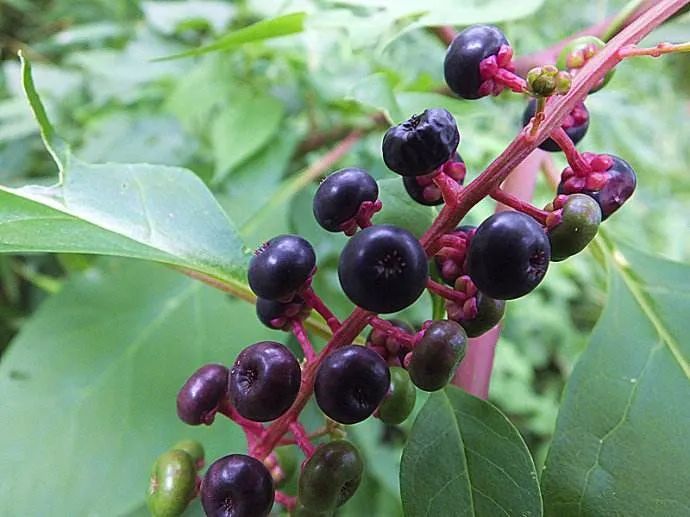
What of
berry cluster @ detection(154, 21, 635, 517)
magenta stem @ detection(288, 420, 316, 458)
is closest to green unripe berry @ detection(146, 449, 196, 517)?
berry cluster @ detection(154, 21, 635, 517)

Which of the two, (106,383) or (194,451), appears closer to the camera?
(194,451)

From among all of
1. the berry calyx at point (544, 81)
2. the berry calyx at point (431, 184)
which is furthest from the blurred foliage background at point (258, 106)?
the berry calyx at point (544, 81)

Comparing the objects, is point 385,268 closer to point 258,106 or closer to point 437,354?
point 437,354

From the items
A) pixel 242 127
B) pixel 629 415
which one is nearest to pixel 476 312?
pixel 629 415

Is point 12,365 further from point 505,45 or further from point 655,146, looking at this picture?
point 655,146

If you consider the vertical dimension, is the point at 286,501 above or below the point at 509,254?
below

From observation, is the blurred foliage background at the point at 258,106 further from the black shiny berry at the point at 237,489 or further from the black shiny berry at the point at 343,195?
the black shiny berry at the point at 237,489

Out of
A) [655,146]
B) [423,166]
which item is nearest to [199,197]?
[423,166]

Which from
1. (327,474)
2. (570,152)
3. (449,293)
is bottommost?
(327,474)
